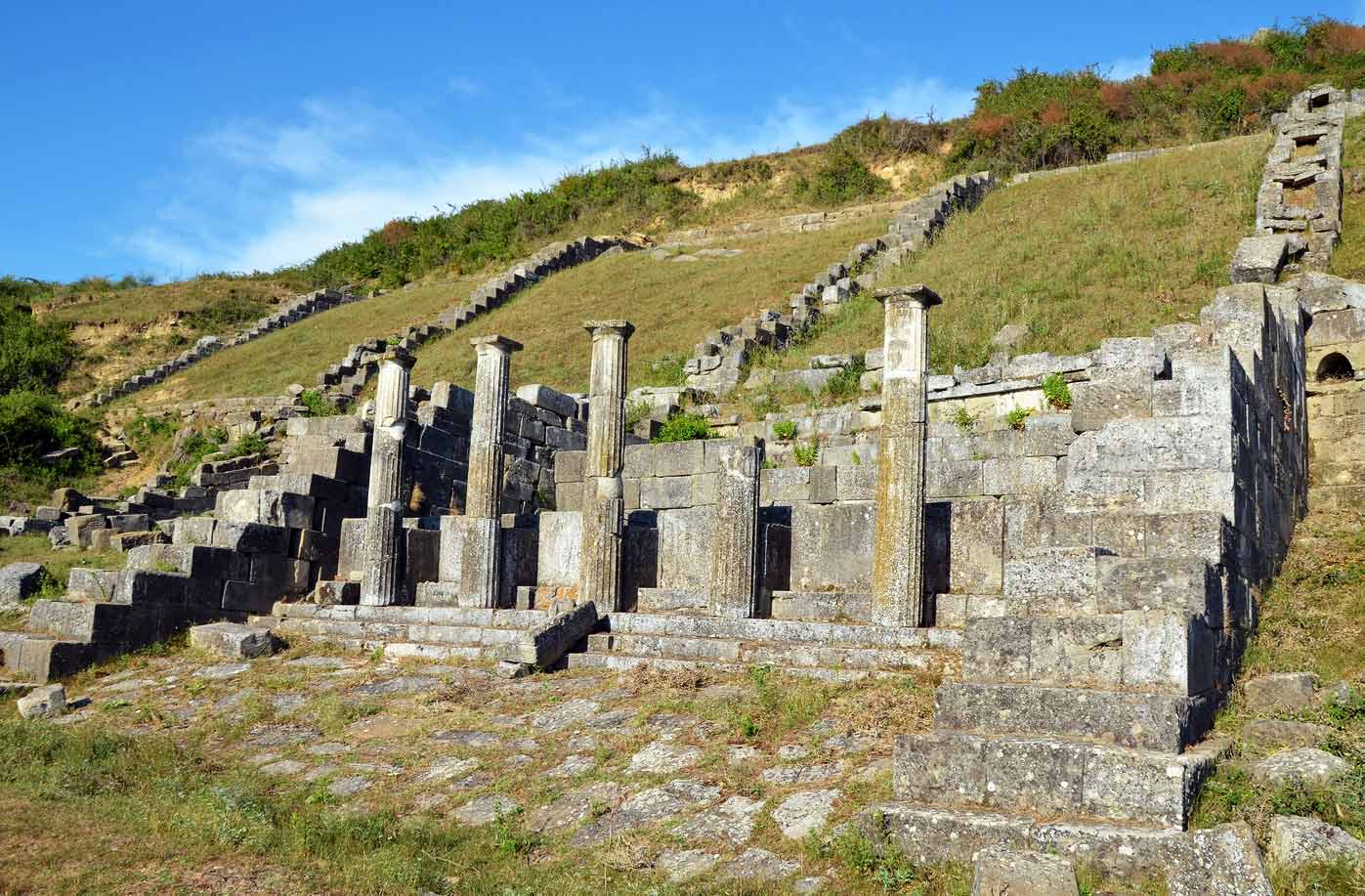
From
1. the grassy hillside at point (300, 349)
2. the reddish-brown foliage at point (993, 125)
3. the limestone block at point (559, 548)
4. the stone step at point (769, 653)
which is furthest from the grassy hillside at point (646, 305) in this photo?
the stone step at point (769, 653)

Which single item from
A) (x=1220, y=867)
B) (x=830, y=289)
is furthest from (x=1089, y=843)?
(x=830, y=289)

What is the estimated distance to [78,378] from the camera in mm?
45531

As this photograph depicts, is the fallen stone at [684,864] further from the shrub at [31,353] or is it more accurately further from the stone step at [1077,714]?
the shrub at [31,353]

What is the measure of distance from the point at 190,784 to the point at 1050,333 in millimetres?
18277

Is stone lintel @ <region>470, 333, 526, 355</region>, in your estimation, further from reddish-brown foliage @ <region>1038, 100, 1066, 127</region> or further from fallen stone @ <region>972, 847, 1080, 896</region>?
reddish-brown foliage @ <region>1038, 100, 1066, 127</region>

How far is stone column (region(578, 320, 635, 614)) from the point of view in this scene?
16.1 m

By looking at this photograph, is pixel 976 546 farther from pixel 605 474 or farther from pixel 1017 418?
pixel 1017 418

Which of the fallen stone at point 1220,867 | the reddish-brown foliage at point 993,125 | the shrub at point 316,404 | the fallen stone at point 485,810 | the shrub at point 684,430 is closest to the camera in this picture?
the fallen stone at point 1220,867

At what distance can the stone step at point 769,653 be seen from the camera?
1213 centimetres

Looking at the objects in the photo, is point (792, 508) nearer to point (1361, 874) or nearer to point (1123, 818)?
point (1123, 818)

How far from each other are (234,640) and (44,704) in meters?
2.65

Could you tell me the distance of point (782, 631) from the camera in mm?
13828

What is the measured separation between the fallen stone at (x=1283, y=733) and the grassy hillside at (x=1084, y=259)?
47.4ft

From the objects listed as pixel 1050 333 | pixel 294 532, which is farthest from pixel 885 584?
pixel 1050 333
